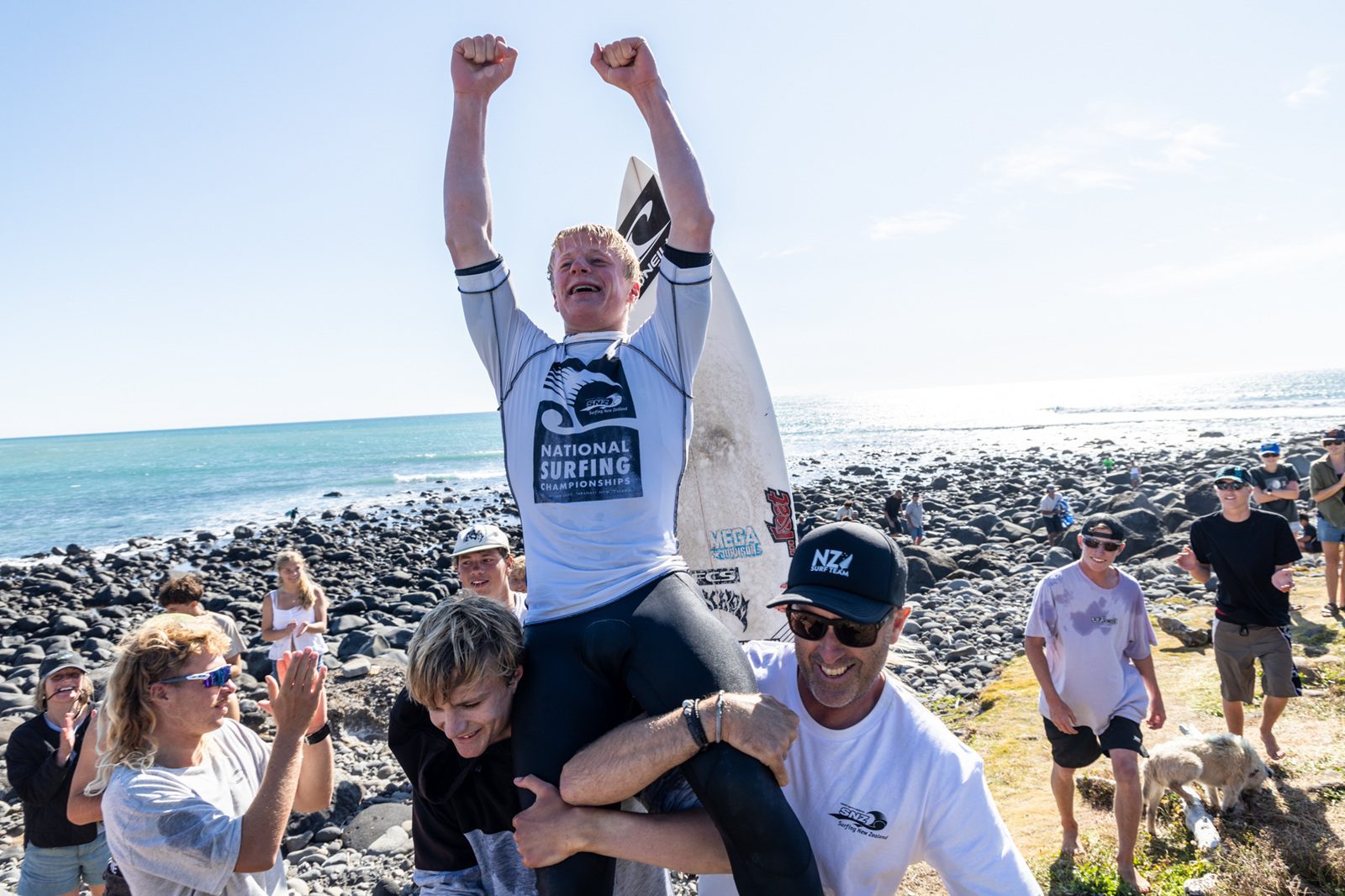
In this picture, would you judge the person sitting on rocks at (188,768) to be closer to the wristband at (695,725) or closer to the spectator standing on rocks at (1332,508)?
the wristband at (695,725)

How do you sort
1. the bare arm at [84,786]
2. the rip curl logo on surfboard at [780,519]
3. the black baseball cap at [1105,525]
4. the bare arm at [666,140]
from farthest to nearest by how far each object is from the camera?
the rip curl logo on surfboard at [780,519], the black baseball cap at [1105,525], the bare arm at [84,786], the bare arm at [666,140]

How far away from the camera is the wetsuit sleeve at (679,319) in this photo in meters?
3.05

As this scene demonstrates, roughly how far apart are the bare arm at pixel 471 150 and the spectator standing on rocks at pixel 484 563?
2289 mm

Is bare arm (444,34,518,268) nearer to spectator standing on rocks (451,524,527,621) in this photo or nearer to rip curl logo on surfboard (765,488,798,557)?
spectator standing on rocks (451,524,527,621)

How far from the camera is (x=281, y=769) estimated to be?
2.91m

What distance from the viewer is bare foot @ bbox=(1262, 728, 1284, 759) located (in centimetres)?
622

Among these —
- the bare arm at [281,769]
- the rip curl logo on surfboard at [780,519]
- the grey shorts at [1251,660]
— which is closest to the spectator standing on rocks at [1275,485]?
the grey shorts at [1251,660]

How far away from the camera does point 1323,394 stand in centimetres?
8488

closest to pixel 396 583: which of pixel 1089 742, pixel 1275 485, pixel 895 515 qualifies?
pixel 895 515

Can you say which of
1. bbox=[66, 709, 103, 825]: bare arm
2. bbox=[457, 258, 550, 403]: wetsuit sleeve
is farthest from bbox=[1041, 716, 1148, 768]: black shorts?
bbox=[66, 709, 103, 825]: bare arm

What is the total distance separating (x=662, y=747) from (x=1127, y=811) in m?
4.11

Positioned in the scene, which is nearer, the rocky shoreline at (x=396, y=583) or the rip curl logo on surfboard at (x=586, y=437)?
the rip curl logo on surfboard at (x=586, y=437)

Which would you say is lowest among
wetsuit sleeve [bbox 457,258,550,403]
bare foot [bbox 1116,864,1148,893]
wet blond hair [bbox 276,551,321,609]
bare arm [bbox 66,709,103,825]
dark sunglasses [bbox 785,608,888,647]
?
bare foot [bbox 1116,864,1148,893]

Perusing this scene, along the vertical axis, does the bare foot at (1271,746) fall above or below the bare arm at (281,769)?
below
